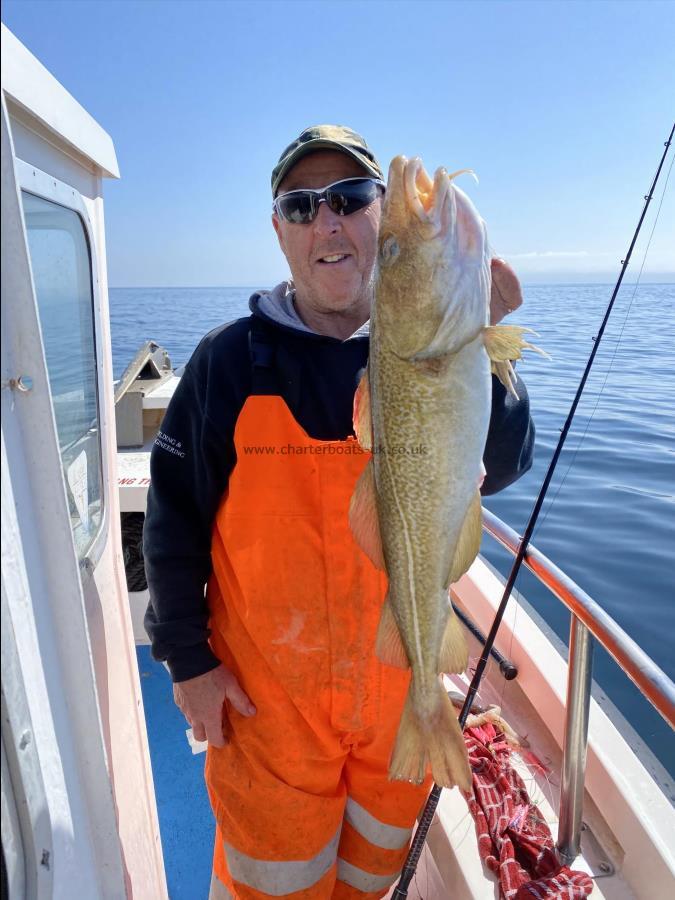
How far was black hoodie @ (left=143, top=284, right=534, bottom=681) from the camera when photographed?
7.15ft

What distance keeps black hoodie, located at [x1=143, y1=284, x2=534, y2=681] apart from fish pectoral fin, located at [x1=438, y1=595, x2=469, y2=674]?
1.95 feet

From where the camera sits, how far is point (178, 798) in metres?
3.66

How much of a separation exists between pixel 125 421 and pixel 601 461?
6.66 m

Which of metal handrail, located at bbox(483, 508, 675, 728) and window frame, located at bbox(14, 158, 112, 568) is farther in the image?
window frame, located at bbox(14, 158, 112, 568)

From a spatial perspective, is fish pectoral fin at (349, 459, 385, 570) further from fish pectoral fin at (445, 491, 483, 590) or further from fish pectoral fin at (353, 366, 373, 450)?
fish pectoral fin at (445, 491, 483, 590)

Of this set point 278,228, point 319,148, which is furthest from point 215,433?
point 319,148

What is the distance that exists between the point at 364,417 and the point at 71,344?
140cm

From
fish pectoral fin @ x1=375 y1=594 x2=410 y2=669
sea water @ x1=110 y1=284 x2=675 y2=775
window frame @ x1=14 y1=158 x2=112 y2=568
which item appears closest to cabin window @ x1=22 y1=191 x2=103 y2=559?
window frame @ x1=14 y1=158 x2=112 y2=568

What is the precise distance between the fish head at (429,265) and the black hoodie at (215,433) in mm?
510

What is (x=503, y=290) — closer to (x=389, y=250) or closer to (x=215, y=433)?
(x=389, y=250)

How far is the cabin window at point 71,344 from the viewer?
6.96 ft

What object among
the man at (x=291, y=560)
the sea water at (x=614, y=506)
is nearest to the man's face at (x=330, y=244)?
the man at (x=291, y=560)

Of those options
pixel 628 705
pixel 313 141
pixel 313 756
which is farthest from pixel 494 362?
pixel 628 705

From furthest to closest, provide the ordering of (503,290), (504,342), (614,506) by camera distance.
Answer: (614,506), (503,290), (504,342)
